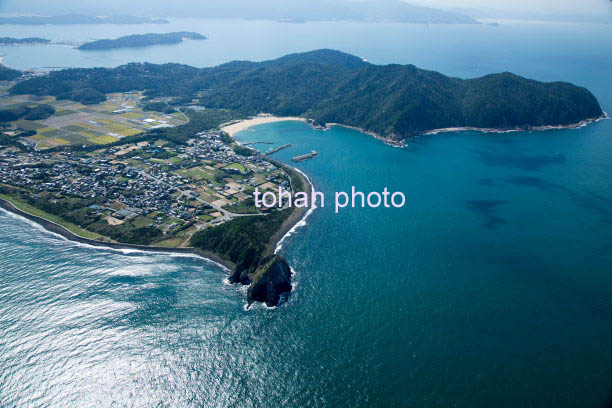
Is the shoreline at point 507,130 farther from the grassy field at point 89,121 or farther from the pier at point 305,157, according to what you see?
the grassy field at point 89,121

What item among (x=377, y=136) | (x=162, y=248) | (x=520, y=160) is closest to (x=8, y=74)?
(x=162, y=248)

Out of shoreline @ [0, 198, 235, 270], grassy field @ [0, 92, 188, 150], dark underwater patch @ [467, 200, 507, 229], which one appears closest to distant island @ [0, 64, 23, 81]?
grassy field @ [0, 92, 188, 150]

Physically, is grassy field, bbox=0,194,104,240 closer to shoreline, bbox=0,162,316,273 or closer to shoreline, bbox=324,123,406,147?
shoreline, bbox=0,162,316,273

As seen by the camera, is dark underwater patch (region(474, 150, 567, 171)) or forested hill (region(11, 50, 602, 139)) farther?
forested hill (region(11, 50, 602, 139))

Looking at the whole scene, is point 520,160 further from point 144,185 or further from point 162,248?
point 144,185

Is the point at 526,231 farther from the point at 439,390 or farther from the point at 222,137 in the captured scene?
the point at 222,137

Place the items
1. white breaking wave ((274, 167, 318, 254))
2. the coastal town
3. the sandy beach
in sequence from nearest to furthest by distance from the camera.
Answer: white breaking wave ((274, 167, 318, 254))
the coastal town
the sandy beach

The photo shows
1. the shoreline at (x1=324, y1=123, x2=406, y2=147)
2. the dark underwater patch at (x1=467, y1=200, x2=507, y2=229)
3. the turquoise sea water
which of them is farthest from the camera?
the shoreline at (x1=324, y1=123, x2=406, y2=147)

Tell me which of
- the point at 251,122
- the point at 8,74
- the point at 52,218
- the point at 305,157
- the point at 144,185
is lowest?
the point at 52,218
